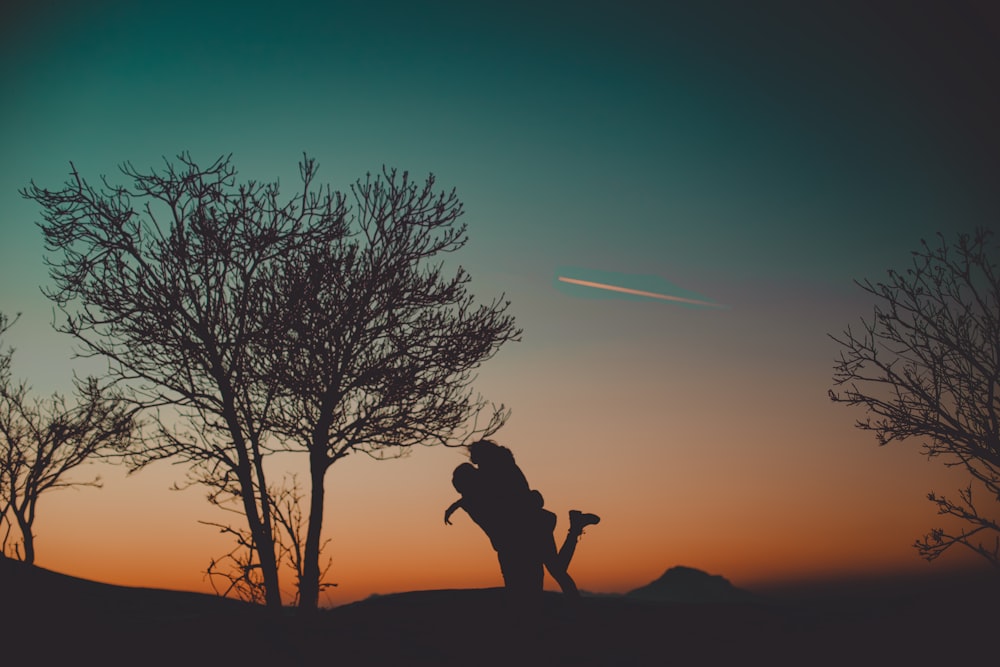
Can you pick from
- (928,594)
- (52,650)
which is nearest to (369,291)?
(52,650)

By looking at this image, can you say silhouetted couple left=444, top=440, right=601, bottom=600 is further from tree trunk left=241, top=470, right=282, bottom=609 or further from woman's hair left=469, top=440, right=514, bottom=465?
tree trunk left=241, top=470, right=282, bottom=609

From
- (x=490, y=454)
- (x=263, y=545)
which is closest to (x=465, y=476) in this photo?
(x=490, y=454)

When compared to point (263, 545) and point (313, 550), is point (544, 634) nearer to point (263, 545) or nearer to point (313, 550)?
point (313, 550)

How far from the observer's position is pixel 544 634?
341 inches

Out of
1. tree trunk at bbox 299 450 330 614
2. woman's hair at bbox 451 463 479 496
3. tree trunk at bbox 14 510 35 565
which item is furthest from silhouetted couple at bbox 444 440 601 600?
tree trunk at bbox 14 510 35 565

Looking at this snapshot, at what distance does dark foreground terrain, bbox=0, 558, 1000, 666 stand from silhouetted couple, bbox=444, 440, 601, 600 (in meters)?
0.62

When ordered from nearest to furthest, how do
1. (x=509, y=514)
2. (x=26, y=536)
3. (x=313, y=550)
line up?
1. (x=509, y=514)
2. (x=313, y=550)
3. (x=26, y=536)

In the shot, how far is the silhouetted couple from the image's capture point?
28.1ft

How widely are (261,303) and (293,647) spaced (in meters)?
7.08

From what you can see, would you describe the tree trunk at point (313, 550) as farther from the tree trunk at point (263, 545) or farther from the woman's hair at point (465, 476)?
the woman's hair at point (465, 476)

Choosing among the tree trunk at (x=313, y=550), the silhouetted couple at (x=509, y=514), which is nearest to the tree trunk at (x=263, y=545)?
the tree trunk at (x=313, y=550)

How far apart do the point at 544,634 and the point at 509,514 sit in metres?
1.58

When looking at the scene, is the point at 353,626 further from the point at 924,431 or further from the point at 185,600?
the point at 924,431

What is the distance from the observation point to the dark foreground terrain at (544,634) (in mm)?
8125
